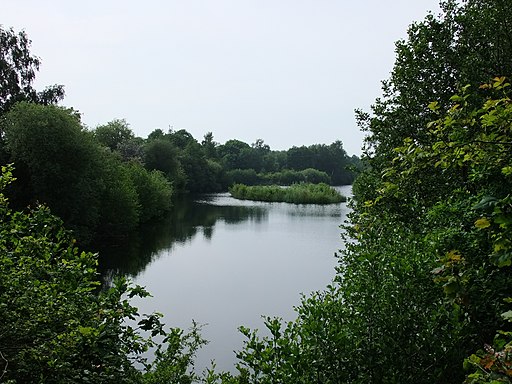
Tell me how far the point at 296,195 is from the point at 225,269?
3091 centimetres

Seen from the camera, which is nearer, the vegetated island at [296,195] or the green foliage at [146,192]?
the green foliage at [146,192]

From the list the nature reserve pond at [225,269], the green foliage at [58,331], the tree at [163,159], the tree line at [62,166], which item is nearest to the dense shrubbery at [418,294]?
the green foliage at [58,331]

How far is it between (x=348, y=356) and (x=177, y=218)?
96.5 feet

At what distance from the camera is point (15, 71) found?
2434 cm

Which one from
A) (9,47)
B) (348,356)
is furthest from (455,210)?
(9,47)

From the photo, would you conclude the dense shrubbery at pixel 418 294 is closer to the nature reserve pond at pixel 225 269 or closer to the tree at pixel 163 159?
the nature reserve pond at pixel 225 269

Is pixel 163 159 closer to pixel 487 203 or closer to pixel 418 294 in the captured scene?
pixel 418 294

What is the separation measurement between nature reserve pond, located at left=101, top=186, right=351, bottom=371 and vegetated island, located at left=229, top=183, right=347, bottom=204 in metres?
15.1

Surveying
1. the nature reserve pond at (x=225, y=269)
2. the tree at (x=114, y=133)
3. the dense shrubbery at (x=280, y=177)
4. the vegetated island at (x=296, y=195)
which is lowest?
the nature reserve pond at (x=225, y=269)

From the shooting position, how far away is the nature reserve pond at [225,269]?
1191cm

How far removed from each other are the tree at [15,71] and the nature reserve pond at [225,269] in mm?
9696

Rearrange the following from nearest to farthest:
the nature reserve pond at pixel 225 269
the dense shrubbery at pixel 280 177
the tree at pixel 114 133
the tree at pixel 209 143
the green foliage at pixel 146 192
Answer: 1. the nature reserve pond at pixel 225 269
2. the green foliage at pixel 146 192
3. the tree at pixel 114 133
4. the dense shrubbery at pixel 280 177
5. the tree at pixel 209 143

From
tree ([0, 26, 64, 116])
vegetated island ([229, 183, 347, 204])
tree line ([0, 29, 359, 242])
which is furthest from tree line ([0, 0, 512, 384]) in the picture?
vegetated island ([229, 183, 347, 204])

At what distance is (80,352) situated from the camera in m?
3.07
